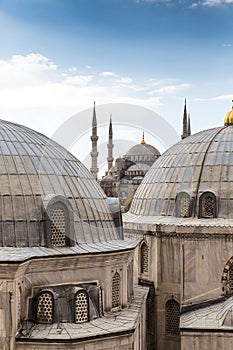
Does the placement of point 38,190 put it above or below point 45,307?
above

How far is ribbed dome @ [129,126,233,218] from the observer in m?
21.8

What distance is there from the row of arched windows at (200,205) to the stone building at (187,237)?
37mm

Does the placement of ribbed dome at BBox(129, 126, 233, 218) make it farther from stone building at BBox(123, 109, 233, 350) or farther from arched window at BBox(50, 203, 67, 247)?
arched window at BBox(50, 203, 67, 247)

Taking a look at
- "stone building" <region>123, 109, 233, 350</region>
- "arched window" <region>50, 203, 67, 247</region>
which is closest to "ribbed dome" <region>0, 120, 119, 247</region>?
"arched window" <region>50, 203, 67, 247</region>

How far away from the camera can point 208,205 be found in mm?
21656

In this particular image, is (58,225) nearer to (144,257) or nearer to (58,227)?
(58,227)

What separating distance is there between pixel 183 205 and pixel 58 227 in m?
7.31

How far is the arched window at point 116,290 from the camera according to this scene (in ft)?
55.4

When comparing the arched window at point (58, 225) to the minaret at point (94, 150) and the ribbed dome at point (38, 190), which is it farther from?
the minaret at point (94, 150)

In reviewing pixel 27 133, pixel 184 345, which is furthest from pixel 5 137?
pixel 184 345

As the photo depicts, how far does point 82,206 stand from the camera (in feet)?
56.2

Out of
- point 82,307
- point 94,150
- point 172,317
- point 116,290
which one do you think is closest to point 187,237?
point 172,317

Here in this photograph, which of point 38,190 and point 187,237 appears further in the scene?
point 187,237

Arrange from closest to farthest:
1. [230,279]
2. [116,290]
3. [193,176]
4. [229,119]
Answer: [116,290], [230,279], [193,176], [229,119]
